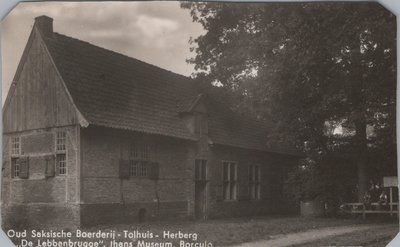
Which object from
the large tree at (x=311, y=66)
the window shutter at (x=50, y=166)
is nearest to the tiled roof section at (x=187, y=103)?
the large tree at (x=311, y=66)

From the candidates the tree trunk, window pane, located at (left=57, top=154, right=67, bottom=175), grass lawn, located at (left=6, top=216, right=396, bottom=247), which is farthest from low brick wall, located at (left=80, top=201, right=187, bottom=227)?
the tree trunk

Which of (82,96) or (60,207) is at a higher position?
(82,96)

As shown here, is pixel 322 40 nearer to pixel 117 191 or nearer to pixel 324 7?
pixel 324 7

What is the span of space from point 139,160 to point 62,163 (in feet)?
3.89

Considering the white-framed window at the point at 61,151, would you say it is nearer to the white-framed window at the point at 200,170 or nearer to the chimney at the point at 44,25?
the chimney at the point at 44,25

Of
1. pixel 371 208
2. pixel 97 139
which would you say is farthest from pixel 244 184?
pixel 97 139

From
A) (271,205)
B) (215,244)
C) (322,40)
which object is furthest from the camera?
(271,205)

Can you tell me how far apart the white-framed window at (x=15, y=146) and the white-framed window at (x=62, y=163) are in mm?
651

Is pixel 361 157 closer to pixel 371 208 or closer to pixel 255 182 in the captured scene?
pixel 371 208

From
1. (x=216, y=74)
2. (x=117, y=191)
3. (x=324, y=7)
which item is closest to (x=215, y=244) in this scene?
(x=117, y=191)

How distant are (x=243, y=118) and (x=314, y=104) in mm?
1310

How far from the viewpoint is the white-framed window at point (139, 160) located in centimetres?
955

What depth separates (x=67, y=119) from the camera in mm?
9133

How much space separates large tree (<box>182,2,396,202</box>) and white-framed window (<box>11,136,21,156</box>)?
8.91ft
